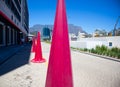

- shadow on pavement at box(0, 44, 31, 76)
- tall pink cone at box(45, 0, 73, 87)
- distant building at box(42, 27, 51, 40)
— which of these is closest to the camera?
tall pink cone at box(45, 0, 73, 87)

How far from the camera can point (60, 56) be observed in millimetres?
3160

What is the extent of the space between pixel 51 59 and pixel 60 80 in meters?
0.55

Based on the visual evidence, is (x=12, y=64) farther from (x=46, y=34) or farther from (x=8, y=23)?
(x=46, y=34)

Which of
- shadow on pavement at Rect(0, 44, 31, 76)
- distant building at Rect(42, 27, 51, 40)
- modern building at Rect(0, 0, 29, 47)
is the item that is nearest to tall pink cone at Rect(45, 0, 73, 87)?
shadow on pavement at Rect(0, 44, 31, 76)

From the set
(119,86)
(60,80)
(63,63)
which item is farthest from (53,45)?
(119,86)

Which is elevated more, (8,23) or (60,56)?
(8,23)

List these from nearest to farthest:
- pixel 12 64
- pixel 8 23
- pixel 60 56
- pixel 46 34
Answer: pixel 60 56 → pixel 12 64 → pixel 8 23 → pixel 46 34

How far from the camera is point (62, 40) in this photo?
3.25m

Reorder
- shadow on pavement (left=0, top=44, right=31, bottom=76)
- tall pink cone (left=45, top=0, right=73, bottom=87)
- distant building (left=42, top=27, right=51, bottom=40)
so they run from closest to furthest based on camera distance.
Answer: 1. tall pink cone (left=45, top=0, right=73, bottom=87)
2. shadow on pavement (left=0, top=44, right=31, bottom=76)
3. distant building (left=42, top=27, right=51, bottom=40)

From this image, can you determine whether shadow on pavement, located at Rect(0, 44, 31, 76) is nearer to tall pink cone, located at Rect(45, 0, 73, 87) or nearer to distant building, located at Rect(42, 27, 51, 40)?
tall pink cone, located at Rect(45, 0, 73, 87)

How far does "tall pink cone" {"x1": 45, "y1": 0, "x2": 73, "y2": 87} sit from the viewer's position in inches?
122

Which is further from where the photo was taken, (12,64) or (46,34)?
(46,34)

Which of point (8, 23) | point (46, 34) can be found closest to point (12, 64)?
point (8, 23)

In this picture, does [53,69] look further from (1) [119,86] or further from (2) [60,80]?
(1) [119,86]
